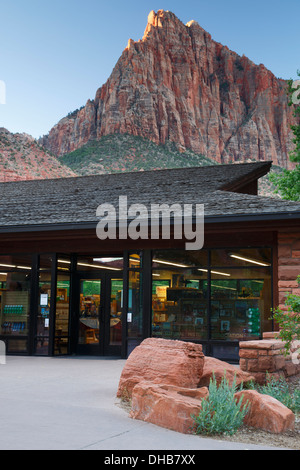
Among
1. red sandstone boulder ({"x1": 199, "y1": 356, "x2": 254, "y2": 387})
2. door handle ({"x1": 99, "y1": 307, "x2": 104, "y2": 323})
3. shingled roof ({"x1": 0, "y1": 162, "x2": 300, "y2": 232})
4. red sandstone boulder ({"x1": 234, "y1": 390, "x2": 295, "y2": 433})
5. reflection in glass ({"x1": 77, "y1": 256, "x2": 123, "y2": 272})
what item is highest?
shingled roof ({"x1": 0, "y1": 162, "x2": 300, "y2": 232})

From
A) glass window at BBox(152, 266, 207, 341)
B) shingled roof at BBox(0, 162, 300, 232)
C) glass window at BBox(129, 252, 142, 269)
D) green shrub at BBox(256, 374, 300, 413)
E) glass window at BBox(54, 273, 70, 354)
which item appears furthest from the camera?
glass window at BBox(54, 273, 70, 354)

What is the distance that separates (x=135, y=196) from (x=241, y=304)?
4388 millimetres

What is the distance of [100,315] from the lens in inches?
571

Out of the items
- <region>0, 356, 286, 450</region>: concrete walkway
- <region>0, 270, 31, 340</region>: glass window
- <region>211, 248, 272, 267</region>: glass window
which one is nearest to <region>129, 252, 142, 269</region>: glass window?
<region>211, 248, 272, 267</region>: glass window

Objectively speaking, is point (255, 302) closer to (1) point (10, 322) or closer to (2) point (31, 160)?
(1) point (10, 322)

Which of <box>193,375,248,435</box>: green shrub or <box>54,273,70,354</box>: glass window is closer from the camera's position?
<box>193,375,248,435</box>: green shrub

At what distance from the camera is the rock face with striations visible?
358ft

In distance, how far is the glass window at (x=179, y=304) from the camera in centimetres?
1296

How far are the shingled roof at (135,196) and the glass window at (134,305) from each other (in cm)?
191

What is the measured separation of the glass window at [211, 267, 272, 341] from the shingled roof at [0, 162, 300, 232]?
5.76 ft

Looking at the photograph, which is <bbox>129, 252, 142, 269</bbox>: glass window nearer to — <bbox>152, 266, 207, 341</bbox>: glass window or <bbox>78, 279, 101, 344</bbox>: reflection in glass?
<bbox>152, 266, 207, 341</bbox>: glass window

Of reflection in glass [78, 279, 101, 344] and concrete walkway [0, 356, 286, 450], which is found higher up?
reflection in glass [78, 279, 101, 344]

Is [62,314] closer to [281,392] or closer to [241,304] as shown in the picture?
[241,304]

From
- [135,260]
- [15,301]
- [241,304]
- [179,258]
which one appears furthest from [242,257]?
[15,301]
